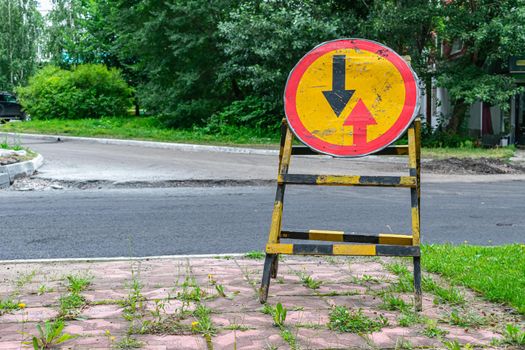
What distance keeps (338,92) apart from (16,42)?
175 ft

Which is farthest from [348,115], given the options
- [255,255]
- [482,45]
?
[482,45]

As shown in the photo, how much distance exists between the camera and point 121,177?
535 inches

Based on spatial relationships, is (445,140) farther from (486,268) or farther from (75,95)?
(75,95)

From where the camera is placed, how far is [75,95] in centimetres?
3256

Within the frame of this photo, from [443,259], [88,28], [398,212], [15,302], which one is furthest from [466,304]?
[88,28]

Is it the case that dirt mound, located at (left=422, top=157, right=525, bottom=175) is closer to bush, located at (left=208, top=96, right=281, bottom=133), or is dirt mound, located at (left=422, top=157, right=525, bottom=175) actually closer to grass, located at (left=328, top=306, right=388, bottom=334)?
bush, located at (left=208, top=96, right=281, bottom=133)

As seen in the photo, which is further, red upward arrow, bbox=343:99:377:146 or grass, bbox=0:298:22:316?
red upward arrow, bbox=343:99:377:146

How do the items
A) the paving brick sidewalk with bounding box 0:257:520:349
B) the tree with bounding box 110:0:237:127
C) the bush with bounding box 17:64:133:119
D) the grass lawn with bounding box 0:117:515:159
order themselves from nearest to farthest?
the paving brick sidewalk with bounding box 0:257:520:349, the grass lawn with bounding box 0:117:515:159, the tree with bounding box 110:0:237:127, the bush with bounding box 17:64:133:119

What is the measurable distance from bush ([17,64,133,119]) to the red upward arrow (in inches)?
1174

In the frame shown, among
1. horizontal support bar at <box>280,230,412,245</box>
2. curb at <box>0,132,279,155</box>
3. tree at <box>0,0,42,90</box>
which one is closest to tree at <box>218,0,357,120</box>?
curb at <box>0,132,279,155</box>

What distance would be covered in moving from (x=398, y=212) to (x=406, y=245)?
465cm

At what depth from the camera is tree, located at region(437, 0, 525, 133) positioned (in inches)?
750

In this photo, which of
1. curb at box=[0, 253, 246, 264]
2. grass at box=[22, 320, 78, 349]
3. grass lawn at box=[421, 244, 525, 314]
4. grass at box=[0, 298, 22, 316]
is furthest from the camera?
curb at box=[0, 253, 246, 264]

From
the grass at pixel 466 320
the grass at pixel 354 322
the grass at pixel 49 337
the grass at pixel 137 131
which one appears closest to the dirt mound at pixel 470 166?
the grass at pixel 137 131
